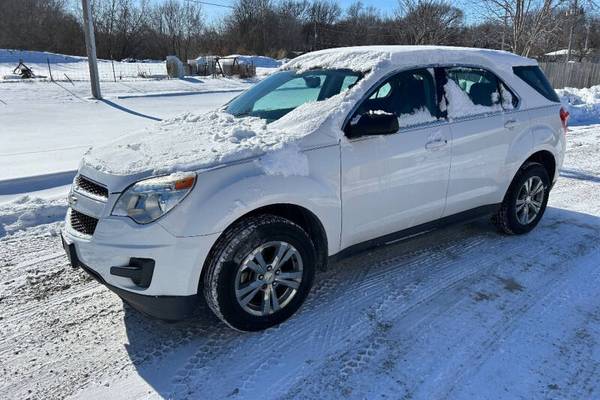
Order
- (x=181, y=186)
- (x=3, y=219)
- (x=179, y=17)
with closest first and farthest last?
1. (x=181, y=186)
2. (x=3, y=219)
3. (x=179, y=17)

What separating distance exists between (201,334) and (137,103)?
1405 cm

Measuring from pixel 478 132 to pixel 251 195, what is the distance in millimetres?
2279

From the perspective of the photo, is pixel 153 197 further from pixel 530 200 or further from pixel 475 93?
pixel 530 200

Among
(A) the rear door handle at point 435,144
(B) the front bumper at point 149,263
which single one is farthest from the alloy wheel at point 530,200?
(B) the front bumper at point 149,263

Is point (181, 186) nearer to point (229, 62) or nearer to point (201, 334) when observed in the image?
point (201, 334)

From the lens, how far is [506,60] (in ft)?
14.5

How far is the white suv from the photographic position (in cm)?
263

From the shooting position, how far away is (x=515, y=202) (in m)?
4.52

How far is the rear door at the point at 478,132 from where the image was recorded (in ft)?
12.6

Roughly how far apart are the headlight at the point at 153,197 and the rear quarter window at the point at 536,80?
3524 mm

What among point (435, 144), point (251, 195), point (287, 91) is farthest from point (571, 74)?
point (251, 195)

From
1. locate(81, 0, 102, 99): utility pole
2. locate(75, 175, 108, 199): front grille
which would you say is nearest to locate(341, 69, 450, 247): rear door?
locate(75, 175, 108, 199): front grille

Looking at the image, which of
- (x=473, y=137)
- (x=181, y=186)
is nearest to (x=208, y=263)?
(x=181, y=186)

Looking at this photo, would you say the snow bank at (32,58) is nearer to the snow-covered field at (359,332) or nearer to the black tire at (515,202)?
the snow-covered field at (359,332)
